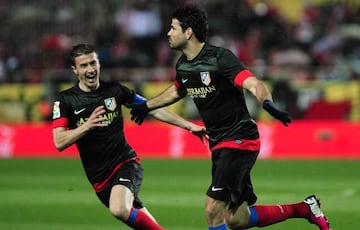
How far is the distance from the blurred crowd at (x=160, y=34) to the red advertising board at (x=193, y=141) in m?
1.72

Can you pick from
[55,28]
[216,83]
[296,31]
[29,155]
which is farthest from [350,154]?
[216,83]

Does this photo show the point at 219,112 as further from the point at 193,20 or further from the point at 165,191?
the point at 165,191

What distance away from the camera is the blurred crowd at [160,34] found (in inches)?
810

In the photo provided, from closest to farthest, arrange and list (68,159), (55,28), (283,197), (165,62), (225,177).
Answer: (225,177) < (283,197) < (68,159) < (165,62) < (55,28)

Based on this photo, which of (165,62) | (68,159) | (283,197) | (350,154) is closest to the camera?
(283,197)

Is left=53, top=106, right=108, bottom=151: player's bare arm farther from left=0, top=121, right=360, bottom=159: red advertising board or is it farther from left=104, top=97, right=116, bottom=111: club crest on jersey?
left=0, top=121, right=360, bottom=159: red advertising board

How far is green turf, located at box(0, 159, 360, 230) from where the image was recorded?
1020cm

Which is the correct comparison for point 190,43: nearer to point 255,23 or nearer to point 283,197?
point 283,197

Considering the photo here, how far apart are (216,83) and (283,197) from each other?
5.02 m

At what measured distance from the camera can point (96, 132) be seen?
7980mm

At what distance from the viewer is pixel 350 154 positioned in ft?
57.7

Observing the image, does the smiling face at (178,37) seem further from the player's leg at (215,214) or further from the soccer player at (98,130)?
the player's leg at (215,214)

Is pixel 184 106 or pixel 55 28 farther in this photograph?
pixel 55 28

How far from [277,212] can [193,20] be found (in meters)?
1.94
